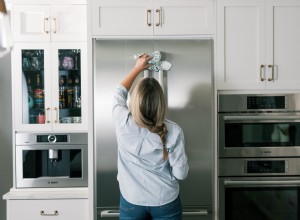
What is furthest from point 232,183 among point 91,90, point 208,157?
point 91,90

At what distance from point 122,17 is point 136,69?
1.42ft

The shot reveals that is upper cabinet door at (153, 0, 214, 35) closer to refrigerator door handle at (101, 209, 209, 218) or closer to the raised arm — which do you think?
the raised arm

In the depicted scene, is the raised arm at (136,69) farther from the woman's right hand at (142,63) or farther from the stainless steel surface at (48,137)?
the stainless steel surface at (48,137)

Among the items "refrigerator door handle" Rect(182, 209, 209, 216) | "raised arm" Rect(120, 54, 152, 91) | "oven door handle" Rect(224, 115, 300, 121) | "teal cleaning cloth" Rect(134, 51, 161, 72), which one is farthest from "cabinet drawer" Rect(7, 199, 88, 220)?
"oven door handle" Rect(224, 115, 300, 121)

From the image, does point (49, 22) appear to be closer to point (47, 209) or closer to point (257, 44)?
point (47, 209)

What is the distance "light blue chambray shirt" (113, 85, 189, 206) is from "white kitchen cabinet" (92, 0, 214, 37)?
2.58 ft

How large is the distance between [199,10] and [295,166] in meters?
1.30

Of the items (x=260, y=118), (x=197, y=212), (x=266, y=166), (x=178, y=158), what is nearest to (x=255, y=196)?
(x=266, y=166)

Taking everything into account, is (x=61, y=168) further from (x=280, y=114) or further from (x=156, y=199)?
(x=280, y=114)

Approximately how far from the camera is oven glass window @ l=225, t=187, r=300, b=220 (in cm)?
259

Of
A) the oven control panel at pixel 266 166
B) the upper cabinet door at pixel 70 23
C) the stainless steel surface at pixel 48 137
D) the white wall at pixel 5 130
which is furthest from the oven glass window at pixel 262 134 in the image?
the white wall at pixel 5 130

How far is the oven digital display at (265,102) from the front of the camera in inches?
103

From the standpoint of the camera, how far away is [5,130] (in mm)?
3402

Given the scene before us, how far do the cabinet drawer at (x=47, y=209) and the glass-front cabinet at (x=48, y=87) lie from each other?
547 mm
